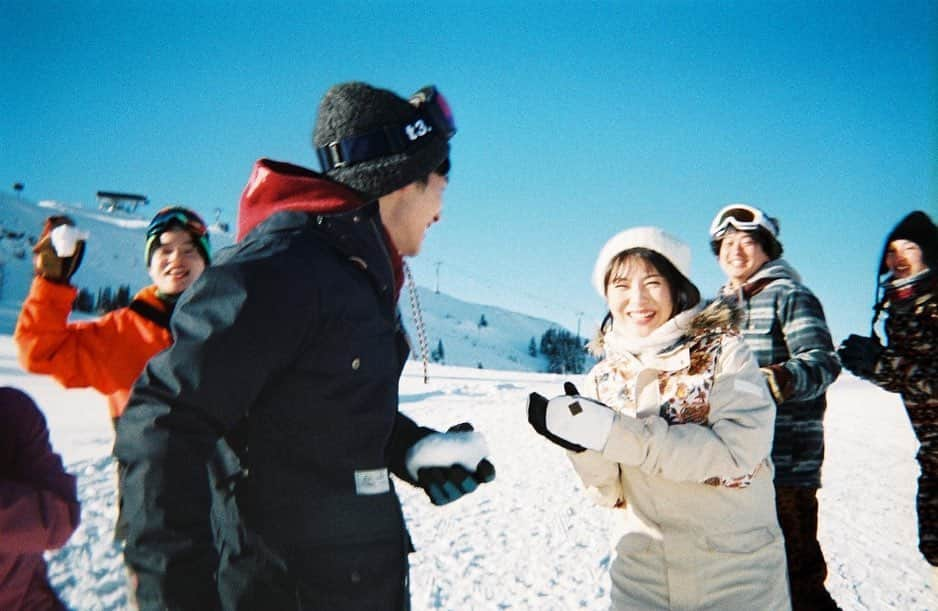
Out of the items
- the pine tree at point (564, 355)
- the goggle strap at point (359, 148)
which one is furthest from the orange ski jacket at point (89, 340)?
the pine tree at point (564, 355)

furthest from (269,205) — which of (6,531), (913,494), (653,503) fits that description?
(913,494)

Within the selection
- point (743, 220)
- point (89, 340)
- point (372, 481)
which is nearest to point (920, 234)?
point (743, 220)

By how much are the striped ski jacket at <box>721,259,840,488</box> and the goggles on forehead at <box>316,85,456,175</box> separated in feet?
5.79

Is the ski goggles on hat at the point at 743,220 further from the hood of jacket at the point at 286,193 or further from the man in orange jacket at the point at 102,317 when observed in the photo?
the man in orange jacket at the point at 102,317

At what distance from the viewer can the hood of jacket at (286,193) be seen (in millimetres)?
1366

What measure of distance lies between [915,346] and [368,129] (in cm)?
337

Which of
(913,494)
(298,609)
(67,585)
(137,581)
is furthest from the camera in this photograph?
(913,494)

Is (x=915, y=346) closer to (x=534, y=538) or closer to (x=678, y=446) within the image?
(x=678, y=446)

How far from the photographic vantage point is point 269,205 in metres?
1.39

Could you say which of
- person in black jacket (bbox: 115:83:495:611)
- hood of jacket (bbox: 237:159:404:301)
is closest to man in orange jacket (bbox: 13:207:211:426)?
hood of jacket (bbox: 237:159:404:301)

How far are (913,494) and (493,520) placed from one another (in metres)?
5.09

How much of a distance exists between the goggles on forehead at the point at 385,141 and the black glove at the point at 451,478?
0.84m

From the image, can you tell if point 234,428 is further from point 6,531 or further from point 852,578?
point 852,578

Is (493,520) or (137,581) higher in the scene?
(137,581)
